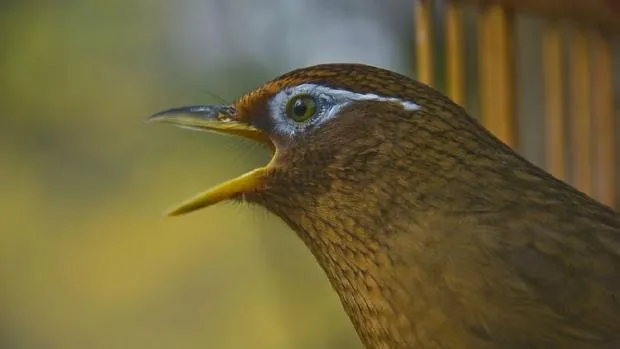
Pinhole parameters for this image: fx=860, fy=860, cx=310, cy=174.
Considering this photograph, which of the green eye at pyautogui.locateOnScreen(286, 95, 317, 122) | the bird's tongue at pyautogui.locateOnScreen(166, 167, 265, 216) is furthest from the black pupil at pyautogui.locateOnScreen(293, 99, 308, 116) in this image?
the bird's tongue at pyautogui.locateOnScreen(166, 167, 265, 216)

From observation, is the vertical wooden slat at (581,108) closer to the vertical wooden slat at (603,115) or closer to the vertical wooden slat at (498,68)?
the vertical wooden slat at (603,115)

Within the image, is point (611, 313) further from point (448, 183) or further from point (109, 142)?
point (109, 142)

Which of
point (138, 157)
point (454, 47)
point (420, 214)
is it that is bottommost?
point (420, 214)

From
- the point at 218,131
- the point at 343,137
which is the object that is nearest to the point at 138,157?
the point at 218,131

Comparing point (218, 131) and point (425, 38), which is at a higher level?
point (425, 38)

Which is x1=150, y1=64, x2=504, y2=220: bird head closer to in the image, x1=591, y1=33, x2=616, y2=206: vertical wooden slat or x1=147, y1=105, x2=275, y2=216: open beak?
x1=147, y1=105, x2=275, y2=216: open beak

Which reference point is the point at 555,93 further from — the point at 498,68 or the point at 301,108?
the point at 301,108

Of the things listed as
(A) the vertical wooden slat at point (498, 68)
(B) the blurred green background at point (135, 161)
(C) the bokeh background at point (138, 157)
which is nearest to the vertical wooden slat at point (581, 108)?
(A) the vertical wooden slat at point (498, 68)

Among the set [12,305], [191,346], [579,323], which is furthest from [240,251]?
[579,323]
